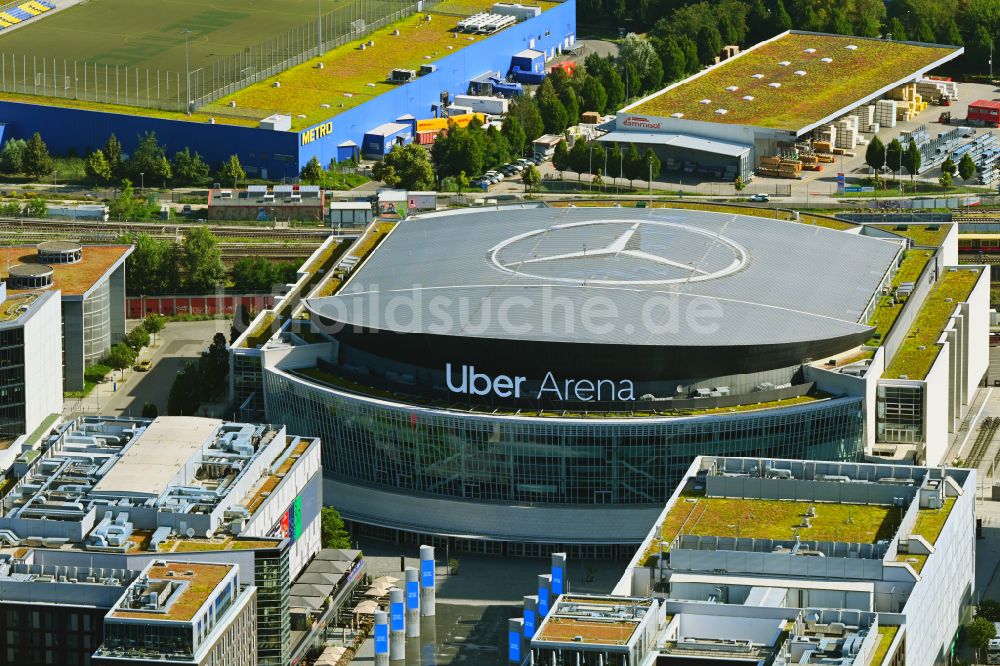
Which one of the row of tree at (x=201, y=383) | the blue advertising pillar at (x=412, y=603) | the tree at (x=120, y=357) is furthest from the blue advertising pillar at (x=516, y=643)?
the tree at (x=120, y=357)

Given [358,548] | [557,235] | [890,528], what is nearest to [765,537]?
[890,528]

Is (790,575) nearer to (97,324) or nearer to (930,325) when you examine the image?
(930,325)

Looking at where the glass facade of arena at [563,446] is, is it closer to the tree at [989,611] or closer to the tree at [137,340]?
the tree at [989,611]

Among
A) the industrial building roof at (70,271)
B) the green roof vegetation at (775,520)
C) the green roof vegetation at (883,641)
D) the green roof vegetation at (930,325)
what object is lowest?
the green roof vegetation at (883,641)

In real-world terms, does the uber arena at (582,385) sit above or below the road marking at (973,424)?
above

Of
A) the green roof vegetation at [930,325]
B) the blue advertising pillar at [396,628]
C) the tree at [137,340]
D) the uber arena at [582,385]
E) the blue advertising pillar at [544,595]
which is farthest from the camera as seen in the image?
the tree at [137,340]

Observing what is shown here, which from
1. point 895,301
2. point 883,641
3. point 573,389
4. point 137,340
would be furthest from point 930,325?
point 137,340

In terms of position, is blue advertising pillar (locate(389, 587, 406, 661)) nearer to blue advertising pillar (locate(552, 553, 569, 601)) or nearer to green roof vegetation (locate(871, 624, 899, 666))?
blue advertising pillar (locate(552, 553, 569, 601))

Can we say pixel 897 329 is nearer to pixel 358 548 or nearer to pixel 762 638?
pixel 358 548
